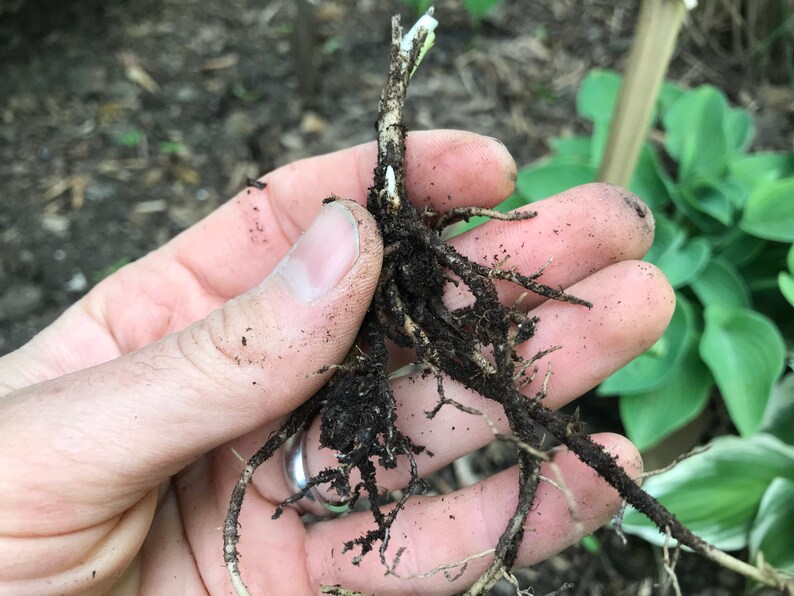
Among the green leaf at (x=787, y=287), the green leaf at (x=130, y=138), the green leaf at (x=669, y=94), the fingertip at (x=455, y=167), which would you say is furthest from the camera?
the green leaf at (x=130, y=138)

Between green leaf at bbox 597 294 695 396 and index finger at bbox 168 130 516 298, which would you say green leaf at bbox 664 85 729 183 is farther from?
index finger at bbox 168 130 516 298

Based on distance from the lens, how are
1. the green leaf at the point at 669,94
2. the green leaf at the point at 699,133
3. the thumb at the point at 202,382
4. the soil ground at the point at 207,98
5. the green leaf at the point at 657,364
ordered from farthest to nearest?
the soil ground at the point at 207,98
the green leaf at the point at 669,94
the green leaf at the point at 699,133
the green leaf at the point at 657,364
the thumb at the point at 202,382

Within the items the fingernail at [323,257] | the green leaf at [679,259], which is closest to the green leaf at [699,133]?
the green leaf at [679,259]

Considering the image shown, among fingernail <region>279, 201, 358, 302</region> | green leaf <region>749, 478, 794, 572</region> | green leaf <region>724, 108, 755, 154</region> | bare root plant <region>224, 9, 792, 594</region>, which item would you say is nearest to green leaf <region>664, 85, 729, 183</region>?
green leaf <region>724, 108, 755, 154</region>

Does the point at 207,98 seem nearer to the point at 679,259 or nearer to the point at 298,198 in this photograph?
the point at 298,198

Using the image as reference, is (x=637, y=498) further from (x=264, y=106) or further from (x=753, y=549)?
(x=264, y=106)

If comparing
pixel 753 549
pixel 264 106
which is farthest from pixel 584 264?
pixel 264 106

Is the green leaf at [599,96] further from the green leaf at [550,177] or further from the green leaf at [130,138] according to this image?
the green leaf at [130,138]
